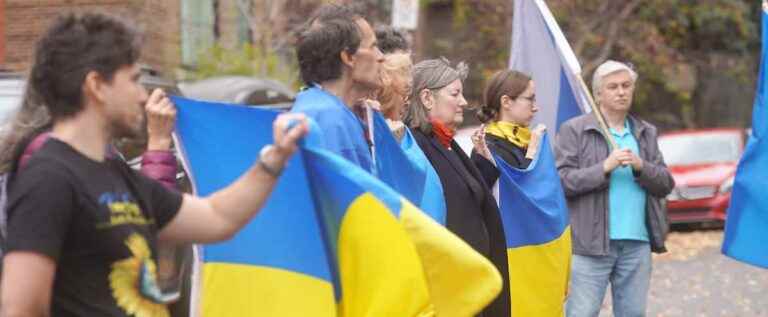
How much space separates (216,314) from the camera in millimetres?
4898

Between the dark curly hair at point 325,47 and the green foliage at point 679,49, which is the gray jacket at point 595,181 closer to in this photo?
the dark curly hair at point 325,47

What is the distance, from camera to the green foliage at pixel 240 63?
20344 mm

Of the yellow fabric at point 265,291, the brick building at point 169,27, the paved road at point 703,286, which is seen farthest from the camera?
the brick building at point 169,27

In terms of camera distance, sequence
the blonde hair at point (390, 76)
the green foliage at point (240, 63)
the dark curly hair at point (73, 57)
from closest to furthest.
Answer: the dark curly hair at point (73, 57) < the blonde hair at point (390, 76) < the green foliage at point (240, 63)

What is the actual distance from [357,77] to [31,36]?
16862mm

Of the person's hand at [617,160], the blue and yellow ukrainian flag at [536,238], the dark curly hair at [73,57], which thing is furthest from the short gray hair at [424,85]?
the dark curly hair at [73,57]

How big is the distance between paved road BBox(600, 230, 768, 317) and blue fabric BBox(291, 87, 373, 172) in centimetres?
673

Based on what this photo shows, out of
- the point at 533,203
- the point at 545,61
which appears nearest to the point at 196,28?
the point at 545,61

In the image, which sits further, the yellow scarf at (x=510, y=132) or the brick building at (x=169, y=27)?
the brick building at (x=169, y=27)

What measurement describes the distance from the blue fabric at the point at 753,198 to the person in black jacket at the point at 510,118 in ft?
5.09

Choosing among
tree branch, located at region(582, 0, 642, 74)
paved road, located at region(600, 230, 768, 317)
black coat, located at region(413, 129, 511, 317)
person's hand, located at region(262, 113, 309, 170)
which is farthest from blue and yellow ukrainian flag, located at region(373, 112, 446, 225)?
tree branch, located at region(582, 0, 642, 74)

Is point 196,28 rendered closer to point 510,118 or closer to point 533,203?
point 510,118

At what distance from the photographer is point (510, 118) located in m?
7.49

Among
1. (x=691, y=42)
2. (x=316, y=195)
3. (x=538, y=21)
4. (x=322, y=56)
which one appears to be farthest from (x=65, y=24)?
(x=691, y=42)
